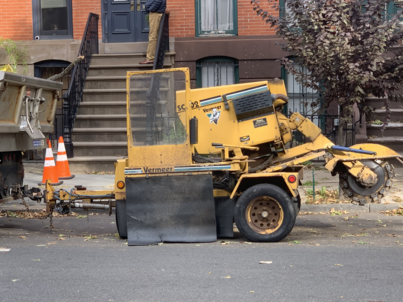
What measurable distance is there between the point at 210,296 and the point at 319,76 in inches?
237

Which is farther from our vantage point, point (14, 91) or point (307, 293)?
point (14, 91)

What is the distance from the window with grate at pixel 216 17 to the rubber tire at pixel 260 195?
892cm

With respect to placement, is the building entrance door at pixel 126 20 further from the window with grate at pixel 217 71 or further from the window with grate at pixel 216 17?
the window with grate at pixel 217 71

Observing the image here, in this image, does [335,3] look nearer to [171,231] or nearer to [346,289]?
[171,231]

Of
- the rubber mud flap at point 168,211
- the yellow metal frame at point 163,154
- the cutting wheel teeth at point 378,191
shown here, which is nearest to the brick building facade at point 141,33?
the cutting wheel teeth at point 378,191

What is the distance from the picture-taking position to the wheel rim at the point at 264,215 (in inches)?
274

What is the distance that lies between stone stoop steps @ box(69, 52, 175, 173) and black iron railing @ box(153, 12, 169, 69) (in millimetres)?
354

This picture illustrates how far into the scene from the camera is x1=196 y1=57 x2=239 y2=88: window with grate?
1516 cm

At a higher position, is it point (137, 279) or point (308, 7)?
point (308, 7)

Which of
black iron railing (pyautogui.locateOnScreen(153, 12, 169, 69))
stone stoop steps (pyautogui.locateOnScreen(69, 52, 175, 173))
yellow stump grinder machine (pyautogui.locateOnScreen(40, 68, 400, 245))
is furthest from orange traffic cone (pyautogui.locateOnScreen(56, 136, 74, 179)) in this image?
yellow stump grinder machine (pyautogui.locateOnScreen(40, 68, 400, 245))

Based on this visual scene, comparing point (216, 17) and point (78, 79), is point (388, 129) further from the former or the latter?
point (78, 79)

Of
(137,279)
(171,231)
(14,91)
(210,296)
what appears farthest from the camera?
(14,91)

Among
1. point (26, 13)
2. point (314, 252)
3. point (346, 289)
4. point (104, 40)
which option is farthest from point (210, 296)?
point (26, 13)

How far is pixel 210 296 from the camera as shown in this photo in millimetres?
4902
